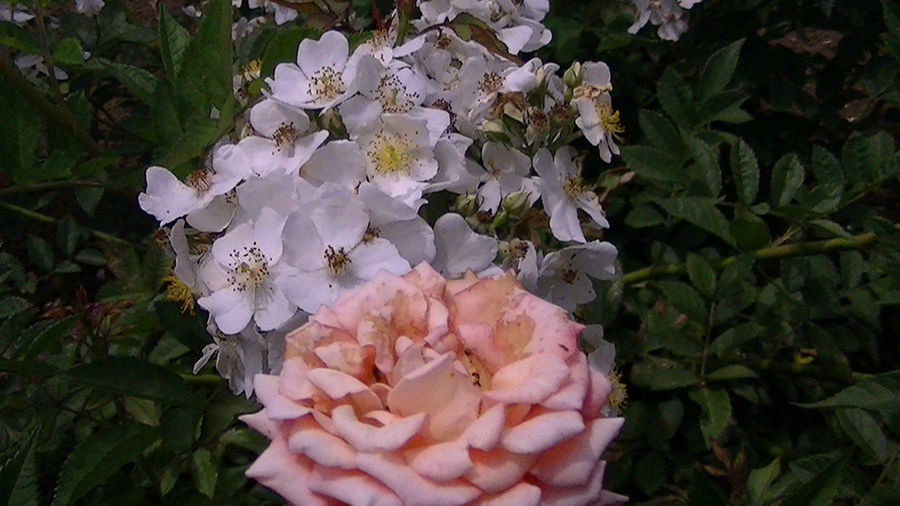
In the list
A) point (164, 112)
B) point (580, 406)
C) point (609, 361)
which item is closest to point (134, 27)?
point (164, 112)

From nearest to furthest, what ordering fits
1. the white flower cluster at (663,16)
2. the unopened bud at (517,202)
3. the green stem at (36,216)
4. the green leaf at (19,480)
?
the green leaf at (19,480) → the unopened bud at (517,202) → the green stem at (36,216) → the white flower cluster at (663,16)

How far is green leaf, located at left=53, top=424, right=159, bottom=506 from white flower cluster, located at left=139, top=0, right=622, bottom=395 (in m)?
0.19

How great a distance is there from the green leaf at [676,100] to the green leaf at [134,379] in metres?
1.04

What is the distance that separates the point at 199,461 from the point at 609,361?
2.19 feet

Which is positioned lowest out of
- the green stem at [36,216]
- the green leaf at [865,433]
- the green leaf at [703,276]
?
the green stem at [36,216]

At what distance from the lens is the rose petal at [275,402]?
0.66m

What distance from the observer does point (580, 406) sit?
26.0 inches

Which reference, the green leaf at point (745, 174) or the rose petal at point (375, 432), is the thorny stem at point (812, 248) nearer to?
the green leaf at point (745, 174)

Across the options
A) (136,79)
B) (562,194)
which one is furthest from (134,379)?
(562,194)

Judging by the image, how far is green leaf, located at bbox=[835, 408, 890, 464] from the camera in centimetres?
118

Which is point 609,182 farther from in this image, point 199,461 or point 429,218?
point 199,461

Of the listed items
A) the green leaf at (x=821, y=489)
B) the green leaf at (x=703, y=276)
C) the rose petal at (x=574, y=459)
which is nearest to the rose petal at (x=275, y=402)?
the rose petal at (x=574, y=459)

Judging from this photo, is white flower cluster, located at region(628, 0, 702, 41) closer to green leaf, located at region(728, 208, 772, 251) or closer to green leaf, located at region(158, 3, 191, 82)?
green leaf, located at region(728, 208, 772, 251)

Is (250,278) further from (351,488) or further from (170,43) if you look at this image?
(170,43)
